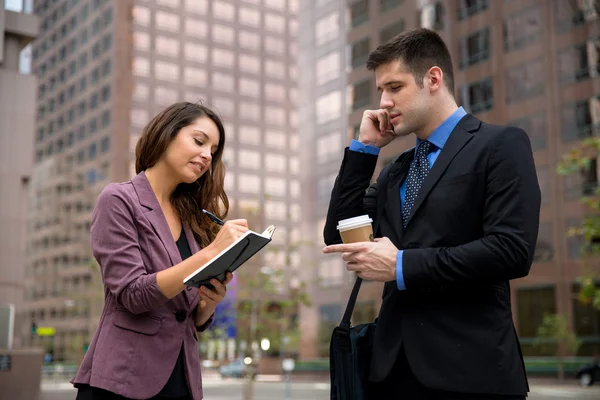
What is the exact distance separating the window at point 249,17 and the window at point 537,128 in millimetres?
71695

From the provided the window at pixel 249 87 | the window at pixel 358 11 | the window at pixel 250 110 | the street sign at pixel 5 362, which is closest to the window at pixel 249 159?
the window at pixel 250 110

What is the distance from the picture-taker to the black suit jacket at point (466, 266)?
251 cm

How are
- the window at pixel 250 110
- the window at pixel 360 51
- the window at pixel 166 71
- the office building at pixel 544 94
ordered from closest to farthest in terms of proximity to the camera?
the office building at pixel 544 94 < the window at pixel 360 51 < the window at pixel 166 71 < the window at pixel 250 110

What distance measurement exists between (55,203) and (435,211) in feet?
304

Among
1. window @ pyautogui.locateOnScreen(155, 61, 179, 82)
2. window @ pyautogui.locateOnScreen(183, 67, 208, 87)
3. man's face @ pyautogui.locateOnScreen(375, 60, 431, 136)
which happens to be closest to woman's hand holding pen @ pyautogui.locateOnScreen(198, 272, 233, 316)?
man's face @ pyautogui.locateOnScreen(375, 60, 431, 136)

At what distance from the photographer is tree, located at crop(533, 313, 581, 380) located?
117 feet

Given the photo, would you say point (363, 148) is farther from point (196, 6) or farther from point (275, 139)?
point (275, 139)

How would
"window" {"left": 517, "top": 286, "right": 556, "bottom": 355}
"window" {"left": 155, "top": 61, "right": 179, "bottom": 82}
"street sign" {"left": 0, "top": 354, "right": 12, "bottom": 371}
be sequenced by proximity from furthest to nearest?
"window" {"left": 155, "top": 61, "right": 179, "bottom": 82} → "window" {"left": 517, "top": 286, "right": 556, "bottom": 355} → "street sign" {"left": 0, "top": 354, "right": 12, "bottom": 371}

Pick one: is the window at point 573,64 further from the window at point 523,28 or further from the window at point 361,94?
the window at point 361,94

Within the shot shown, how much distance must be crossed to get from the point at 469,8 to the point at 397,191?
41720 millimetres

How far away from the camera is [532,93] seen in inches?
1588

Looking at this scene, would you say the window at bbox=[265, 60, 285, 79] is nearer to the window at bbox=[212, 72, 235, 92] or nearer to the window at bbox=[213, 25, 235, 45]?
the window at bbox=[212, 72, 235, 92]

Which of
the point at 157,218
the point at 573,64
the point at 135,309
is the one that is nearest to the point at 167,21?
the point at 573,64

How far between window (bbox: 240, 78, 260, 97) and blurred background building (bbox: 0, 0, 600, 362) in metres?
0.20
